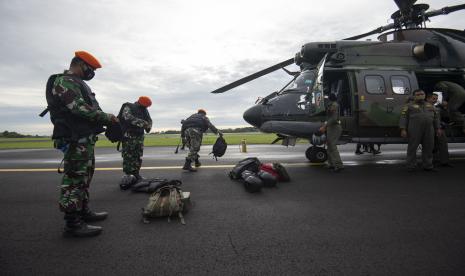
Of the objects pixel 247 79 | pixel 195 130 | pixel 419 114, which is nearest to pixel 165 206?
pixel 195 130

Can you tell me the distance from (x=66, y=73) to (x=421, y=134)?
707cm

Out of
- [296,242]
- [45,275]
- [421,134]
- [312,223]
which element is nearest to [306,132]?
[421,134]

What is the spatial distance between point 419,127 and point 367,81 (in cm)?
191

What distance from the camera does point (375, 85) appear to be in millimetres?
7320

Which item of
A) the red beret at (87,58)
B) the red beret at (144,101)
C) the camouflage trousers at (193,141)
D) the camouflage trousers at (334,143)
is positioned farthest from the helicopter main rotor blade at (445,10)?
the red beret at (87,58)

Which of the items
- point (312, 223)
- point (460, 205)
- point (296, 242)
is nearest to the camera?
point (296, 242)

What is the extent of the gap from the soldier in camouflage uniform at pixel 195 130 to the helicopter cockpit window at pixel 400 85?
16.6 ft

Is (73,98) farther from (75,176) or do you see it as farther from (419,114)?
(419,114)

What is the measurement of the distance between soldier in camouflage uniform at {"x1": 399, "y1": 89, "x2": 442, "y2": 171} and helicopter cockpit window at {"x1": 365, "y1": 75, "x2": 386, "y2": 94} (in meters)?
1.14

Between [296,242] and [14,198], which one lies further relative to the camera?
[14,198]

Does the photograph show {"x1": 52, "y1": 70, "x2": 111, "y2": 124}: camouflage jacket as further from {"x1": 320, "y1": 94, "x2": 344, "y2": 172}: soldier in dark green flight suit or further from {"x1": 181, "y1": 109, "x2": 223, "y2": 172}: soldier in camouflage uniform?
{"x1": 320, "y1": 94, "x2": 344, "y2": 172}: soldier in dark green flight suit

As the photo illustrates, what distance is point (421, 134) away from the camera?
6.11 meters

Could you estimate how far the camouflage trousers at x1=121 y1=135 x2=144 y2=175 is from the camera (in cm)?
536

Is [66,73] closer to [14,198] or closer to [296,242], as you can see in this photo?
[14,198]
